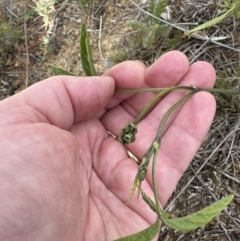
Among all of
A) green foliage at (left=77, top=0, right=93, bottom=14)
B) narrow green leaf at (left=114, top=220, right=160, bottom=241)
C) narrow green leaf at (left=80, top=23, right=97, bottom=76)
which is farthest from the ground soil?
narrow green leaf at (left=114, top=220, right=160, bottom=241)

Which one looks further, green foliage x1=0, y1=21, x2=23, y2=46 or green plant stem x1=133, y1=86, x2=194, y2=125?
green foliage x1=0, y1=21, x2=23, y2=46

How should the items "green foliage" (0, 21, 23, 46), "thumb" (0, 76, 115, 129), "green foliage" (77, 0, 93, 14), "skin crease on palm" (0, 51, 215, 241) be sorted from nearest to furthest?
"skin crease on palm" (0, 51, 215, 241) → "thumb" (0, 76, 115, 129) → "green foliage" (77, 0, 93, 14) → "green foliage" (0, 21, 23, 46)

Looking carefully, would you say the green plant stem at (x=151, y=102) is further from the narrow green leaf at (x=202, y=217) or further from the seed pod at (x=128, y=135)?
the narrow green leaf at (x=202, y=217)

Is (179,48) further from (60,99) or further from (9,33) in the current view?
(9,33)

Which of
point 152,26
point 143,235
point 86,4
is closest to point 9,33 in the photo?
point 86,4

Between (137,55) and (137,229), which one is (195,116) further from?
(137,55)

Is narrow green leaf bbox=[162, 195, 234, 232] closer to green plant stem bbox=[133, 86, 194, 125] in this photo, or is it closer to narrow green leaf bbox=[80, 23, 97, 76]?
green plant stem bbox=[133, 86, 194, 125]

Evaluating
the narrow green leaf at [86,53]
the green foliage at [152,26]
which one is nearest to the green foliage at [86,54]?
the narrow green leaf at [86,53]

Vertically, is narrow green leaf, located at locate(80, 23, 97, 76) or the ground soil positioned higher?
narrow green leaf, located at locate(80, 23, 97, 76)

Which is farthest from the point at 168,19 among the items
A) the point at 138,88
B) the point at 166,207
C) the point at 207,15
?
the point at 166,207
